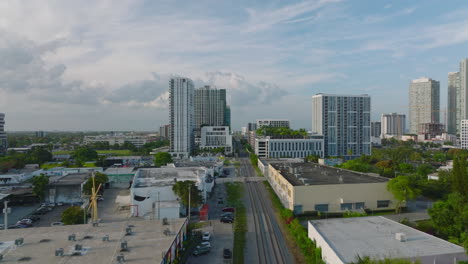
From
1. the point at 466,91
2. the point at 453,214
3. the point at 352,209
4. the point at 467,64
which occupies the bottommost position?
the point at 352,209

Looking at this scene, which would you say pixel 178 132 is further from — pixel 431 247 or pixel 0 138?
pixel 431 247

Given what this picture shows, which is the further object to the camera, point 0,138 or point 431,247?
point 0,138

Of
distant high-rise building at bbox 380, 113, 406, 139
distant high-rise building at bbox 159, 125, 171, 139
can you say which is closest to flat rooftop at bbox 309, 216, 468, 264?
distant high-rise building at bbox 380, 113, 406, 139

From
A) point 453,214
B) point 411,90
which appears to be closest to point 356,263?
point 453,214

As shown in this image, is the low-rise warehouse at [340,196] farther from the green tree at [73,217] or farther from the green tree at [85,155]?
the green tree at [85,155]

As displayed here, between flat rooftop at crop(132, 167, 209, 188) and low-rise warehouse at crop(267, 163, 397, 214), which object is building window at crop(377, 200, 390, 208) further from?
flat rooftop at crop(132, 167, 209, 188)
